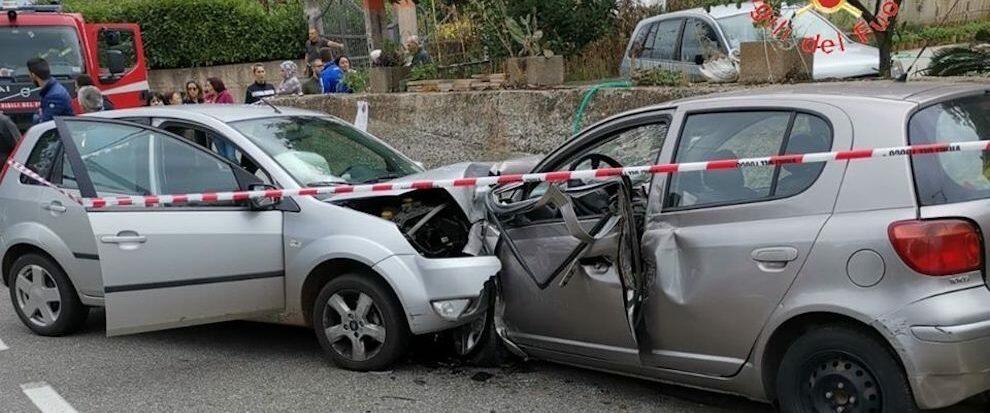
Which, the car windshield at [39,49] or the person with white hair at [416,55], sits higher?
the car windshield at [39,49]

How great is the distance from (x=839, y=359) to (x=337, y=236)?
278 centimetres

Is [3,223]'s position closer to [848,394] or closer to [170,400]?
[170,400]

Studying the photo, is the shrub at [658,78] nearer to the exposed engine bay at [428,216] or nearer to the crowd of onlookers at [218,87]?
the crowd of onlookers at [218,87]

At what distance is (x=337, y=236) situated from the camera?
5.07 meters

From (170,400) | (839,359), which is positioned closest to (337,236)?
(170,400)

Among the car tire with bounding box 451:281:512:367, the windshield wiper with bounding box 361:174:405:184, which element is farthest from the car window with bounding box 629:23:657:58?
the car tire with bounding box 451:281:512:367

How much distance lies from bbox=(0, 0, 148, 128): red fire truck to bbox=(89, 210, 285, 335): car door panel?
25.6 ft

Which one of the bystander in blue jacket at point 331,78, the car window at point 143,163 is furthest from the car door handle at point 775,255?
the bystander in blue jacket at point 331,78

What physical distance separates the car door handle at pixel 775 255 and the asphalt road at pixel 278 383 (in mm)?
1035

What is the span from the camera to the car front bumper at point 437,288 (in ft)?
15.9

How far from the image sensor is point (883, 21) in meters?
7.17

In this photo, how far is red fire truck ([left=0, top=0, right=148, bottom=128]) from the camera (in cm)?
1230

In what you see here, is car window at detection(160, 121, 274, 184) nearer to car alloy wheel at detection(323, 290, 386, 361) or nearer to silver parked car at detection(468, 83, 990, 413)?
car alloy wheel at detection(323, 290, 386, 361)

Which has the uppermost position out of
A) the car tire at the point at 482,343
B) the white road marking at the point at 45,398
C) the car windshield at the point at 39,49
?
the car windshield at the point at 39,49
